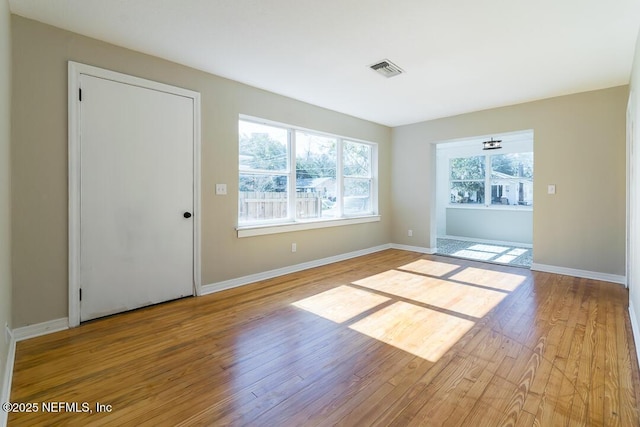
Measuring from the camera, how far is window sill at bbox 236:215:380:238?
3.84 m

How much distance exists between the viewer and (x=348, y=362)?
81.4 inches

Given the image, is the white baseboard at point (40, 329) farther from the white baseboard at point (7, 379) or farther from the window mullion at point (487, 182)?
the window mullion at point (487, 182)

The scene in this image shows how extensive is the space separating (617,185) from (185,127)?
5.22 metres

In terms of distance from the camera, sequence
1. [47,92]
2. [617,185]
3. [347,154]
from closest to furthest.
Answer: [47,92]
[617,185]
[347,154]

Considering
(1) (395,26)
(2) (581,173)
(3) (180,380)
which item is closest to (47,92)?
(3) (180,380)

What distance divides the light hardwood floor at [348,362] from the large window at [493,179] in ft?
12.6

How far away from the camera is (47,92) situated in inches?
97.6

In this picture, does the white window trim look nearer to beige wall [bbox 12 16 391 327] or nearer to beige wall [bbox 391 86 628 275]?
beige wall [bbox 391 86 628 275]

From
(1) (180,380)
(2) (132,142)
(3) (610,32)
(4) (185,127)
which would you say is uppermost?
(3) (610,32)

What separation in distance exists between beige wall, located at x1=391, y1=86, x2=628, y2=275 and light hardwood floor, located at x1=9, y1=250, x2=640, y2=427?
2.76ft

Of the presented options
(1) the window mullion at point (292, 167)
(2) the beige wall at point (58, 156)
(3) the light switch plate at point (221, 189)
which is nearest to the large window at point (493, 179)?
(1) the window mullion at point (292, 167)

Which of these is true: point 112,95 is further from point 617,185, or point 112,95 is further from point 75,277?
point 617,185

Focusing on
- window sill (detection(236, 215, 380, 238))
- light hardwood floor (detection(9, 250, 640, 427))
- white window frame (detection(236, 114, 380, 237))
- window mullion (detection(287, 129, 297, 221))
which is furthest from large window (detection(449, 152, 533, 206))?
window mullion (detection(287, 129, 297, 221))

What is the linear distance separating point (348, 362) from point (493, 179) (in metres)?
6.65
